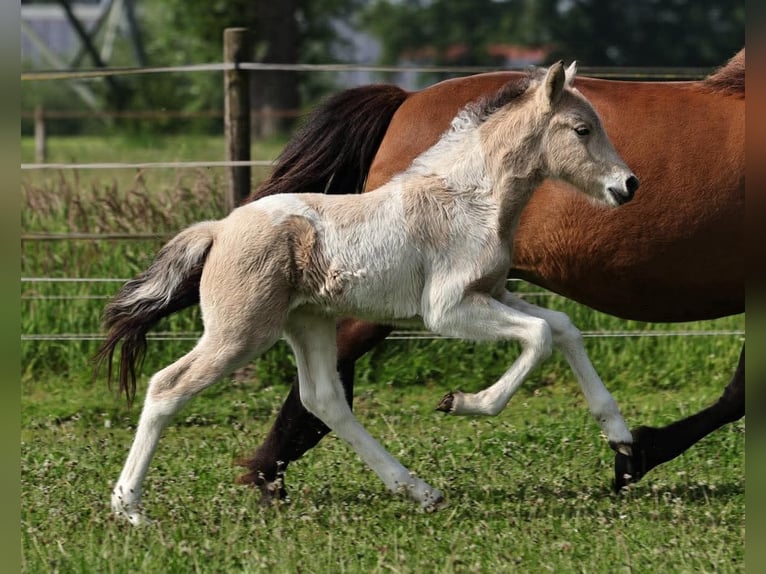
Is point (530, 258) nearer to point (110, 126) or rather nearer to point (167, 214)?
point (167, 214)

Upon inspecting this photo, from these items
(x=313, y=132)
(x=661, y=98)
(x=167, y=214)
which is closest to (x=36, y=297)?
(x=167, y=214)

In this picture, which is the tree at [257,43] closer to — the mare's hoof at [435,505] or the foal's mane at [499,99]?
the foal's mane at [499,99]

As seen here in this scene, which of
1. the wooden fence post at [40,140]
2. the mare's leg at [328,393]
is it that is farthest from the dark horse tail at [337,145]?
the wooden fence post at [40,140]

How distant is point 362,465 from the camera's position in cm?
575

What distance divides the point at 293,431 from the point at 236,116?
9.77ft

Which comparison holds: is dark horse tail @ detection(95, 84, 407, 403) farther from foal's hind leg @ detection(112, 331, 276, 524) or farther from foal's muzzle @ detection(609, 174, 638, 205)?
foal's muzzle @ detection(609, 174, 638, 205)

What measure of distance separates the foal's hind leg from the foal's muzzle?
53.4 inches

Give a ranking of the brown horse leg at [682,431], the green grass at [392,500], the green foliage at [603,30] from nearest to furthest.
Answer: the green grass at [392,500]
the brown horse leg at [682,431]
the green foliage at [603,30]

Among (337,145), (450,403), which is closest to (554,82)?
(450,403)

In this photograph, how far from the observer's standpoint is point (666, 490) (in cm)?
532

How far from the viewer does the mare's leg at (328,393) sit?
4.79m

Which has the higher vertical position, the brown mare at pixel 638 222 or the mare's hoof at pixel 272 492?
the brown mare at pixel 638 222

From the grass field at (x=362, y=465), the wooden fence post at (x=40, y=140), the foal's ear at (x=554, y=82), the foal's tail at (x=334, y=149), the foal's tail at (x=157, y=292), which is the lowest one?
the wooden fence post at (x=40, y=140)

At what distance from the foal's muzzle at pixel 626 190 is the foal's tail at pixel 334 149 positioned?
1.46m
